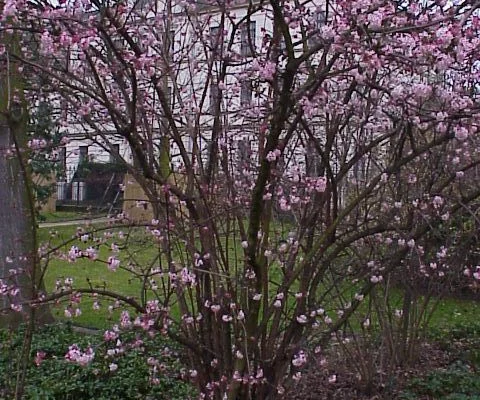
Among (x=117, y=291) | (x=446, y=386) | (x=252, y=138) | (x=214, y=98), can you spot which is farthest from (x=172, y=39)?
(x=117, y=291)

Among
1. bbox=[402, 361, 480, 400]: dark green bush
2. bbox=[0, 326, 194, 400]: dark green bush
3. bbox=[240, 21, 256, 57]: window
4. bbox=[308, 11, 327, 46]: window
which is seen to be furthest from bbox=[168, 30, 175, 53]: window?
bbox=[402, 361, 480, 400]: dark green bush

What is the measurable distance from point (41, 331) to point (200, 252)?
3857 millimetres

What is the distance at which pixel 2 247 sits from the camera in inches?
292

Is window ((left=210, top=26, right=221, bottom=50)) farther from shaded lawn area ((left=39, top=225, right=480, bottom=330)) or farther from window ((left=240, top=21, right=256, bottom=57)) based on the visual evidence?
shaded lawn area ((left=39, top=225, right=480, bottom=330))

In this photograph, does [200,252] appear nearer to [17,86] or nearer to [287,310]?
[287,310]

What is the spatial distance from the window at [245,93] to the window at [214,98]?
0.19 metres

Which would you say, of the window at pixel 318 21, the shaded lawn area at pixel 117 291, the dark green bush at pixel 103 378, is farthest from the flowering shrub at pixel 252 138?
the dark green bush at pixel 103 378

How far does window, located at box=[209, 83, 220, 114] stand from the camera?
4111mm

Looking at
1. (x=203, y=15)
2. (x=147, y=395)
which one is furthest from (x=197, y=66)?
(x=147, y=395)

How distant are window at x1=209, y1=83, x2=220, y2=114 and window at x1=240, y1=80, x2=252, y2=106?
0.19 meters

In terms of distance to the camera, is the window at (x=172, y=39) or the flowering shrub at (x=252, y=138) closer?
the flowering shrub at (x=252, y=138)

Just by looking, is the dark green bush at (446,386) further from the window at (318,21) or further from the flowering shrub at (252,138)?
Result: the window at (318,21)

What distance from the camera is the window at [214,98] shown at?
4.11 meters

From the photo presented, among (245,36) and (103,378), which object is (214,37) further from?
(103,378)
